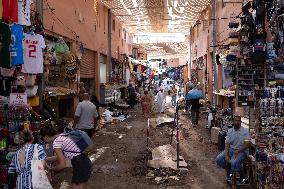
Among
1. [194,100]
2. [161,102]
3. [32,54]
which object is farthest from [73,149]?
[161,102]

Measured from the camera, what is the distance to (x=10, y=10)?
8.51m

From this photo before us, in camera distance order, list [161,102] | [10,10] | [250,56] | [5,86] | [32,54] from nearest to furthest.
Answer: [10,10] → [5,86] → [32,54] → [250,56] → [161,102]

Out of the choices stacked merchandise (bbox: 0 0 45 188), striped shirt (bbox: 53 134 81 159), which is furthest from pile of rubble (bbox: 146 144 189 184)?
striped shirt (bbox: 53 134 81 159)

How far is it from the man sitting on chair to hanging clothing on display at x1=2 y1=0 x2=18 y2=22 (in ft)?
16.3

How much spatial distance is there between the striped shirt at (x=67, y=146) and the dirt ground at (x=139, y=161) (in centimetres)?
A: 279

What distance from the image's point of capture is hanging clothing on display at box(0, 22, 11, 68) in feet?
26.6

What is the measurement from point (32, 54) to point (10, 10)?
Result: 184cm

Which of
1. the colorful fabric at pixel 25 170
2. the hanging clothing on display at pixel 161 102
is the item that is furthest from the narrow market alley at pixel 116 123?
the hanging clothing on display at pixel 161 102

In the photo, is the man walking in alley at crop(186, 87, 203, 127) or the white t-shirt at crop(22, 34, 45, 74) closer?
the white t-shirt at crop(22, 34, 45, 74)

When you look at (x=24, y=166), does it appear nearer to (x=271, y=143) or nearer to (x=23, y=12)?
(x=271, y=143)

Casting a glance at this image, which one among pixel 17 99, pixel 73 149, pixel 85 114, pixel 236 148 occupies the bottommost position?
pixel 236 148

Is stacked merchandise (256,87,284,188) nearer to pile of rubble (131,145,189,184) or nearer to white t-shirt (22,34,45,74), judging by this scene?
pile of rubble (131,145,189,184)

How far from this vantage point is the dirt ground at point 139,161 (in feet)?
28.8

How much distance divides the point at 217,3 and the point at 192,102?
6251 millimetres
